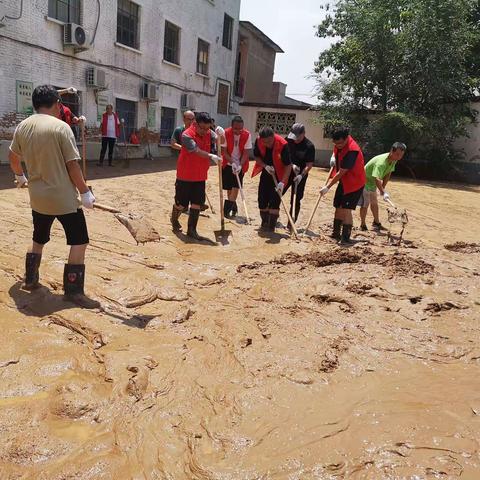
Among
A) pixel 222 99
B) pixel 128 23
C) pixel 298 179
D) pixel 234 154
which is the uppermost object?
pixel 128 23

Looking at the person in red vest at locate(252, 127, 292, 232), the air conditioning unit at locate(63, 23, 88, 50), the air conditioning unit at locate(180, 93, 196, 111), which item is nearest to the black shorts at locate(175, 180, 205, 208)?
the person in red vest at locate(252, 127, 292, 232)

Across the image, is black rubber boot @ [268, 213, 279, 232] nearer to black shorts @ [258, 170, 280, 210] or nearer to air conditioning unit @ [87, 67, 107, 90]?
black shorts @ [258, 170, 280, 210]

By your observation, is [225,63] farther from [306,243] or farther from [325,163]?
[306,243]

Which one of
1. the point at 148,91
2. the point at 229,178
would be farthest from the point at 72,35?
the point at 229,178

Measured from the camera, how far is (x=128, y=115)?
14898 mm

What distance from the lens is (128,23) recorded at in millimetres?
14297

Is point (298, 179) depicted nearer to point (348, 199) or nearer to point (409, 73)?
point (348, 199)

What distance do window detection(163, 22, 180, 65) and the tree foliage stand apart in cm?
549

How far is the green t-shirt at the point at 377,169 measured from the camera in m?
6.41

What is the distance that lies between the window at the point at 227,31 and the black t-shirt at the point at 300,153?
1524cm

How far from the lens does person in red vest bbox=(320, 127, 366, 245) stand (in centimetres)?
571

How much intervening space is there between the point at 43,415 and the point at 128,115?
13.8 m

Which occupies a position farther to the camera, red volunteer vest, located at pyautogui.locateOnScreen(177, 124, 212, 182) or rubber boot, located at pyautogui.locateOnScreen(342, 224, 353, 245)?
rubber boot, located at pyautogui.locateOnScreen(342, 224, 353, 245)

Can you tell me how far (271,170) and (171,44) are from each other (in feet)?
41.1
